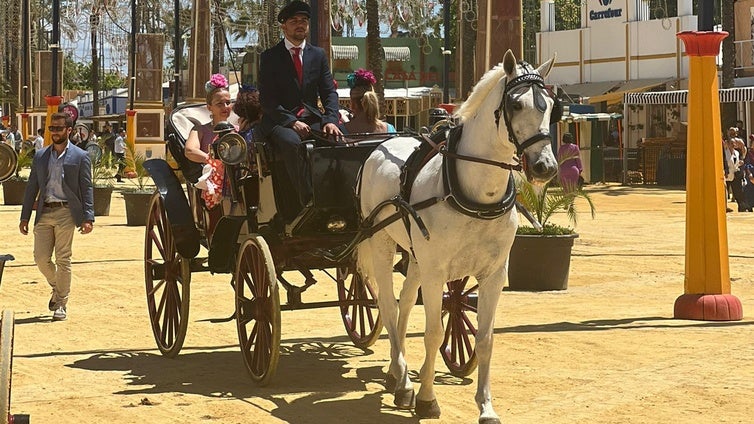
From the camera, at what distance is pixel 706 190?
472 inches

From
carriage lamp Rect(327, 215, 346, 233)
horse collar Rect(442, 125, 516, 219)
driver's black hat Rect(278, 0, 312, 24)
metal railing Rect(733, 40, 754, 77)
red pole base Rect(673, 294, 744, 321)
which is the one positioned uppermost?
metal railing Rect(733, 40, 754, 77)

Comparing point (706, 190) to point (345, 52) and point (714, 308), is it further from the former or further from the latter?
point (345, 52)

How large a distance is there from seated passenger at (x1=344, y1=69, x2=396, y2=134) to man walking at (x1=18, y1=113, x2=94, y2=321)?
11.6 feet

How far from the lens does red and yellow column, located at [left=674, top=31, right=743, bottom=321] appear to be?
39.1 ft

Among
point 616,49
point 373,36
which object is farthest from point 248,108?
point 616,49

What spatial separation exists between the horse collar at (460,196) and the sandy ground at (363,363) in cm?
131

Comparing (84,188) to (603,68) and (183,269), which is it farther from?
(603,68)

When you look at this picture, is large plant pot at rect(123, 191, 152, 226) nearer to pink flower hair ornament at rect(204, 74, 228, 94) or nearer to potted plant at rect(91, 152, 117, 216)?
potted plant at rect(91, 152, 117, 216)

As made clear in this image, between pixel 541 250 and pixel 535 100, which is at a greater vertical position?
pixel 535 100

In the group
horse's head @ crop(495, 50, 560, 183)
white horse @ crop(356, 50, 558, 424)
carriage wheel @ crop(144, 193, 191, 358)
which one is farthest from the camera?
carriage wheel @ crop(144, 193, 191, 358)

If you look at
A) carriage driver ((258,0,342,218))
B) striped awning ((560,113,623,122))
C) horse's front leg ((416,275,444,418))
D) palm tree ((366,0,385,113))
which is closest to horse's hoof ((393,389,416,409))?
Answer: horse's front leg ((416,275,444,418))

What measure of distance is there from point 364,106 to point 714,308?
13.3 ft

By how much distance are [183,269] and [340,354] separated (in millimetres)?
1447

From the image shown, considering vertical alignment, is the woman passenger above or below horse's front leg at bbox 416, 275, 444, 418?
above
